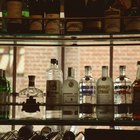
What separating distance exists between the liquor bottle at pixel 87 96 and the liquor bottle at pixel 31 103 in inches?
7.1

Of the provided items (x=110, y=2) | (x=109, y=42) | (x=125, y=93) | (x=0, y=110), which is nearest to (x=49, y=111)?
(x=0, y=110)

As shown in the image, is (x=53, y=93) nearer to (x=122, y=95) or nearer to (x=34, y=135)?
(x=34, y=135)

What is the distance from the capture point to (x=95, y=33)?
1563mm

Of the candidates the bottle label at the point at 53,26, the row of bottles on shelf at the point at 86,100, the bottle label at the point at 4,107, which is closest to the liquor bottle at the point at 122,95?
the row of bottles on shelf at the point at 86,100

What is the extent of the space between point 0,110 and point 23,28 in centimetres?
40

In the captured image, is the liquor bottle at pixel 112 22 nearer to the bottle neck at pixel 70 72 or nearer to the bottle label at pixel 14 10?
the bottle neck at pixel 70 72

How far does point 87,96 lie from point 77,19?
0.33 meters

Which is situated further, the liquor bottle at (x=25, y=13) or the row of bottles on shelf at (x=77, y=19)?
the liquor bottle at (x=25, y=13)

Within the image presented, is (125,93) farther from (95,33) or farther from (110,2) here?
(110,2)

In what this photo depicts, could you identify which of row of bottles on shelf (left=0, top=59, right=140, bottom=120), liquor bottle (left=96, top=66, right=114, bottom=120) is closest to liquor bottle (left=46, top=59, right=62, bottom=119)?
row of bottles on shelf (left=0, top=59, right=140, bottom=120)

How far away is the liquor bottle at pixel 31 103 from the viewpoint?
1.46 meters

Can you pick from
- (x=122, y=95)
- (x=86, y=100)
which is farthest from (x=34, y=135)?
(x=122, y=95)

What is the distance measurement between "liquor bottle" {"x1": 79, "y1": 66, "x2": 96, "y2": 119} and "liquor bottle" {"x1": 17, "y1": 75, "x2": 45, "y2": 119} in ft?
0.59

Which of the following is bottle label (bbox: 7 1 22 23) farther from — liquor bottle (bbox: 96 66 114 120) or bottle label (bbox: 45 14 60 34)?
liquor bottle (bbox: 96 66 114 120)
